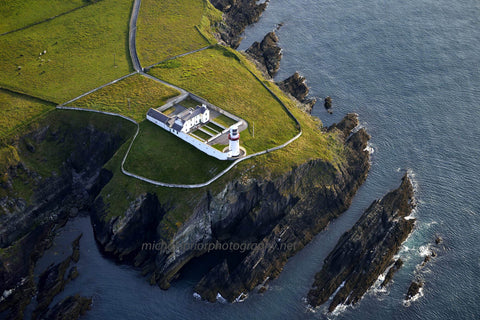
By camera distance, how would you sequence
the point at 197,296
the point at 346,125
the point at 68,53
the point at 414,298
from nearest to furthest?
the point at 414,298
the point at 197,296
the point at 346,125
the point at 68,53

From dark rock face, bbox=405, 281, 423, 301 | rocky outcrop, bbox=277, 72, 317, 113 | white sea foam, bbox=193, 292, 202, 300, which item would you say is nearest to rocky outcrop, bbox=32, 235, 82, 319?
white sea foam, bbox=193, 292, 202, 300

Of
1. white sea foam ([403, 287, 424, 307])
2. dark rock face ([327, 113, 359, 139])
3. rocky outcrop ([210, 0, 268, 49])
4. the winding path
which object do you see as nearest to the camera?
white sea foam ([403, 287, 424, 307])

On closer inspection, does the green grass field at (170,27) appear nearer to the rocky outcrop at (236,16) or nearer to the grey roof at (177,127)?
the rocky outcrop at (236,16)

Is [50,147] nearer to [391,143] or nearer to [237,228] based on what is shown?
[237,228]

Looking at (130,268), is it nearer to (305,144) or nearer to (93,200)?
(93,200)

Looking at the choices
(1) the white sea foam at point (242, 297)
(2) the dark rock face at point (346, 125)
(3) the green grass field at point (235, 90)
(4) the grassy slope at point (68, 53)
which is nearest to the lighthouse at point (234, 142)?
(3) the green grass field at point (235, 90)

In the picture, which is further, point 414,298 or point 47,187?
point 47,187

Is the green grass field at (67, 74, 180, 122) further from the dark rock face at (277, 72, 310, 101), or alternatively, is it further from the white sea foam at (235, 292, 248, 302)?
the white sea foam at (235, 292, 248, 302)

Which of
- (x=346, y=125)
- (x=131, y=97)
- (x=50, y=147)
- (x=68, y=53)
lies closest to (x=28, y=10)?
(x=68, y=53)
